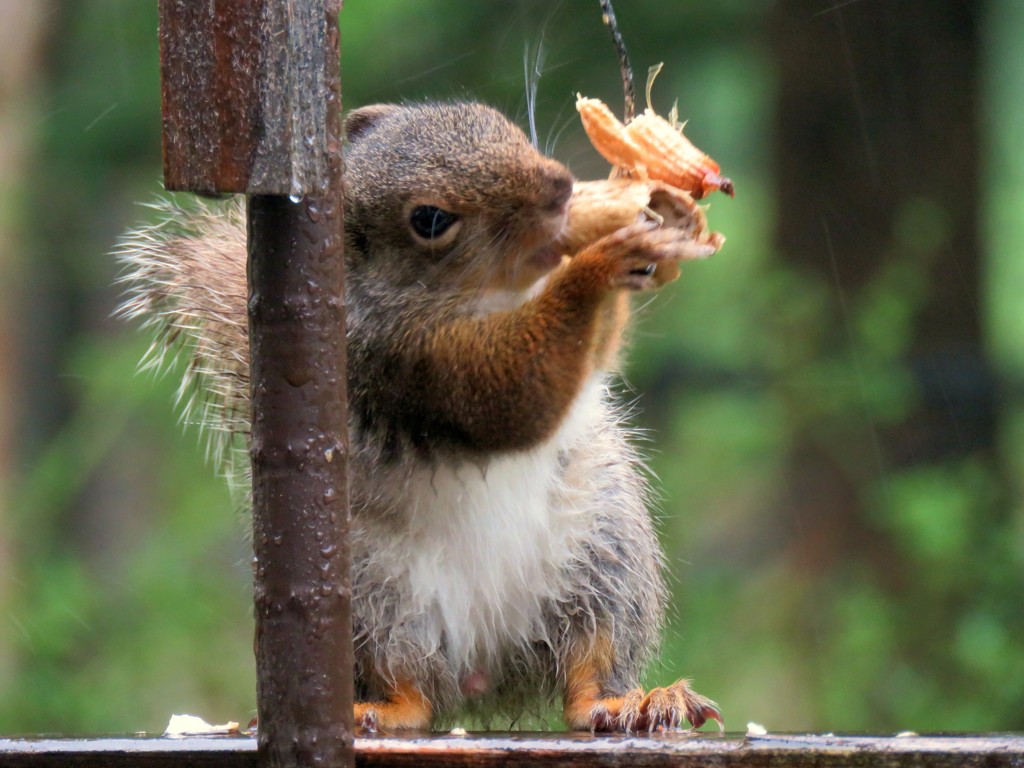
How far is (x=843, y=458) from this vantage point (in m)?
5.16

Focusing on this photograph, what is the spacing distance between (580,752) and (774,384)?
378 centimetres

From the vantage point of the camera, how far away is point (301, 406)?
1457 mm

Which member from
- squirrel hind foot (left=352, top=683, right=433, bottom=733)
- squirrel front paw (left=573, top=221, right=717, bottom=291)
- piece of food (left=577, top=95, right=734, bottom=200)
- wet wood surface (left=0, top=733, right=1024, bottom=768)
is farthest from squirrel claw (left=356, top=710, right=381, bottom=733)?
piece of food (left=577, top=95, right=734, bottom=200)

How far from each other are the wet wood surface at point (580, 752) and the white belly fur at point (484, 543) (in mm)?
671

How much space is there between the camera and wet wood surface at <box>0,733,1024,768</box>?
1447mm

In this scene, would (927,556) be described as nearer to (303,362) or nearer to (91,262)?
(303,362)

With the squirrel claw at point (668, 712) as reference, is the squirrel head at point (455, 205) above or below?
above

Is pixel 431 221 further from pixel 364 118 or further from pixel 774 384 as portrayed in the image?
pixel 774 384

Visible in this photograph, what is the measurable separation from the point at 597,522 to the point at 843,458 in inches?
116

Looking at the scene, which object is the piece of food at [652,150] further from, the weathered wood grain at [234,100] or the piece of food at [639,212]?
the weathered wood grain at [234,100]

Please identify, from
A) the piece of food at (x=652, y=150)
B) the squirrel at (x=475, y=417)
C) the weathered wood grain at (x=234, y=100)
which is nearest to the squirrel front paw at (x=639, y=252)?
the squirrel at (x=475, y=417)

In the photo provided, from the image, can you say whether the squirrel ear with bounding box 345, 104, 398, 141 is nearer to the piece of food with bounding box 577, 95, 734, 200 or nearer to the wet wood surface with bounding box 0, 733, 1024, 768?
the piece of food with bounding box 577, 95, 734, 200

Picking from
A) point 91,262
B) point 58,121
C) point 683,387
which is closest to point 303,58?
point 683,387

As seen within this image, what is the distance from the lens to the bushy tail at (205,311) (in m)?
2.35
